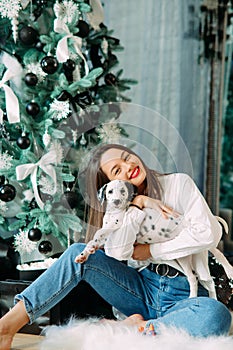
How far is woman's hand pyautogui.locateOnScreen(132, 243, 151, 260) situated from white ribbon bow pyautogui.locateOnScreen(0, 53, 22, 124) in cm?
63

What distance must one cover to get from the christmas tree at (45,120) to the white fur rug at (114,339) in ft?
1.00

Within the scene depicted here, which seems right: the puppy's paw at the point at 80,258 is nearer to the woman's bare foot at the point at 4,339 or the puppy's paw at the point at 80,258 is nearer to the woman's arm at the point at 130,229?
the woman's arm at the point at 130,229

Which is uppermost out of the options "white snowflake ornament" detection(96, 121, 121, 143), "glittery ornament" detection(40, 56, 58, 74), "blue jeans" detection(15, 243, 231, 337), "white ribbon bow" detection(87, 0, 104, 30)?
"white ribbon bow" detection(87, 0, 104, 30)

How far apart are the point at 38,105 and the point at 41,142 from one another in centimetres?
13

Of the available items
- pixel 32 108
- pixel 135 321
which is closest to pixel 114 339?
pixel 135 321

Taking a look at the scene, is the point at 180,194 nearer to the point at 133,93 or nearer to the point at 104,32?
the point at 104,32

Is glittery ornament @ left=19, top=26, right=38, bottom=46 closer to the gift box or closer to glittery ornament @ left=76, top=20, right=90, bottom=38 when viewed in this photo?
glittery ornament @ left=76, top=20, right=90, bottom=38

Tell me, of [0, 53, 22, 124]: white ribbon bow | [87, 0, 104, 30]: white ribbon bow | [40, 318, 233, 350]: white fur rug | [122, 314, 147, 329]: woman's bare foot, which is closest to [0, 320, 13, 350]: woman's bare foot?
[40, 318, 233, 350]: white fur rug

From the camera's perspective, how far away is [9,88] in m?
2.09

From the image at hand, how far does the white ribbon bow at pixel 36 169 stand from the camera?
2045mm

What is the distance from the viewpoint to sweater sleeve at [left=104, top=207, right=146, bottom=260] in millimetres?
1700

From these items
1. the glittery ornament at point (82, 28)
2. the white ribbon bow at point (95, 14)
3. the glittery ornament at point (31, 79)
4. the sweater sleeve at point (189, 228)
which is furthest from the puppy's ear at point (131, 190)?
the white ribbon bow at point (95, 14)

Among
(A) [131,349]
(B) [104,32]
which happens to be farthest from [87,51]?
(A) [131,349]

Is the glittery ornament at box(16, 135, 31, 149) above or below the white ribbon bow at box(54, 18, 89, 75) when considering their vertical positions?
below
